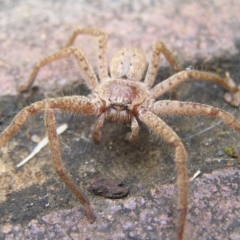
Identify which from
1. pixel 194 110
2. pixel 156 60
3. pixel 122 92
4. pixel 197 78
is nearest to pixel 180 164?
pixel 194 110

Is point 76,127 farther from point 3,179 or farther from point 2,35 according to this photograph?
point 2,35

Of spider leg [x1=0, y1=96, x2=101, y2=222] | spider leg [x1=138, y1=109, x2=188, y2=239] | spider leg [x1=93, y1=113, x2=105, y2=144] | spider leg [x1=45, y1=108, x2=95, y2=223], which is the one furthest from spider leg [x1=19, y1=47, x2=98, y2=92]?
spider leg [x1=45, y1=108, x2=95, y2=223]

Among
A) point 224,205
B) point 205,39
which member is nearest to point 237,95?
point 205,39

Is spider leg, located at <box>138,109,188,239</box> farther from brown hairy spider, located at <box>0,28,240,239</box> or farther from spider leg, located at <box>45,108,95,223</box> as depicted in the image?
spider leg, located at <box>45,108,95,223</box>

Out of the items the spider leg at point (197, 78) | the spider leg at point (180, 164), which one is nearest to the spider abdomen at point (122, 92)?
the spider leg at point (197, 78)

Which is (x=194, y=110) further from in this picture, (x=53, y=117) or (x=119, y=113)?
(x=53, y=117)

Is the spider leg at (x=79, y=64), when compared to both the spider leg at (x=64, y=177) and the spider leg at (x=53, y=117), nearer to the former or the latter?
the spider leg at (x=53, y=117)
